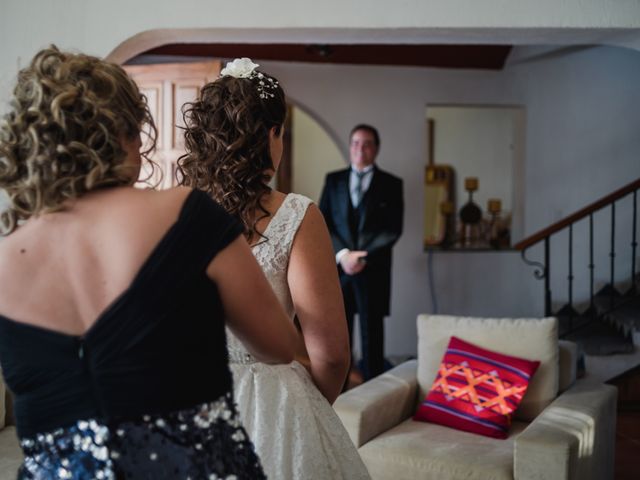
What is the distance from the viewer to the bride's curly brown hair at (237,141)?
148 cm

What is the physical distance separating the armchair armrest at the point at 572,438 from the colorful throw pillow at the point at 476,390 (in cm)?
18

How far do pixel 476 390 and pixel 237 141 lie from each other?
76.3 inches

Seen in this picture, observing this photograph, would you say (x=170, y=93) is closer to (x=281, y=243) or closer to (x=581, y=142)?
(x=281, y=243)

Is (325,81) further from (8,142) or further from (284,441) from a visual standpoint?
(8,142)

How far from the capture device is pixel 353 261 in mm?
4527

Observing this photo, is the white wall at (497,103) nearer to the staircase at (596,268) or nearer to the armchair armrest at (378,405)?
the staircase at (596,268)

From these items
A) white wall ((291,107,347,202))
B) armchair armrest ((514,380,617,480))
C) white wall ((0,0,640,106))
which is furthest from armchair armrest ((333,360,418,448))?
white wall ((291,107,347,202))

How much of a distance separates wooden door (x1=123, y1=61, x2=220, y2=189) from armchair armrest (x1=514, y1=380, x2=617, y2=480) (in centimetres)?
247

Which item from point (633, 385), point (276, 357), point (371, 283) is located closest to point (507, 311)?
point (633, 385)

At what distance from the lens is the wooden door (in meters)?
4.30

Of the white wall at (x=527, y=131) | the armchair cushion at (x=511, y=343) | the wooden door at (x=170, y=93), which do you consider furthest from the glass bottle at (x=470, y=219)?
the armchair cushion at (x=511, y=343)

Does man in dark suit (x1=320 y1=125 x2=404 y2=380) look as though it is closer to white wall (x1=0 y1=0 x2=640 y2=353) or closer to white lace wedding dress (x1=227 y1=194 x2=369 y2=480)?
white wall (x1=0 y1=0 x2=640 y2=353)

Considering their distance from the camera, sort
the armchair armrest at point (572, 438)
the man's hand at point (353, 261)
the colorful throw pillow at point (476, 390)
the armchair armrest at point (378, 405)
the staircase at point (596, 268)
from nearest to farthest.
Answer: the armchair armrest at point (572, 438) < the armchair armrest at point (378, 405) < the colorful throw pillow at point (476, 390) < the man's hand at point (353, 261) < the staircase at point (596, 268)

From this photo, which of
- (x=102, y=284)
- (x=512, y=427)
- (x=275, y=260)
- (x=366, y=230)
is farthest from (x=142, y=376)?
(x=366, y=230)
